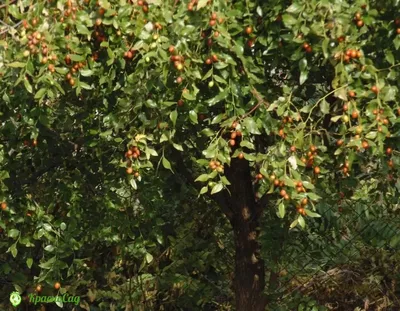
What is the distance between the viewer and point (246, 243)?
4.63m

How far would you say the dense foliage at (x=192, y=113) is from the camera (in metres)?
3.14

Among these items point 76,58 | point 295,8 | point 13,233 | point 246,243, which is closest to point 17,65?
point 76,58

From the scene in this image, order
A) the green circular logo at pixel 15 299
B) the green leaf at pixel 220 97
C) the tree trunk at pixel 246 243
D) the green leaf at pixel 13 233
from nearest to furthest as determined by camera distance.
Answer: the green leaf at pixel 220 97 < the green leaf at pixel 13 233 < the tree trunk at pixel 246 243 < the green circular logo at pixel 15 299

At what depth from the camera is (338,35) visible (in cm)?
303

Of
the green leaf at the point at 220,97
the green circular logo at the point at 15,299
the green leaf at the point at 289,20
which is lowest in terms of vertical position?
the green circular logo at the point at 15,299

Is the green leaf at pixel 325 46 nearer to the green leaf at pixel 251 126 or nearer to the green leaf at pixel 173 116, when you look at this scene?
the green leaf at pixel 251 126

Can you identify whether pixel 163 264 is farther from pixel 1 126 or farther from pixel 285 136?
pixel 285 136

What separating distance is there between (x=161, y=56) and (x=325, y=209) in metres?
1.88

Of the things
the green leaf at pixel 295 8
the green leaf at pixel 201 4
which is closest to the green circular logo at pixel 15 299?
the green leaf at pixel 201 4

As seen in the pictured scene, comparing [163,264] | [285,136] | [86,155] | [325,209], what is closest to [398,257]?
Answer: [325,209]

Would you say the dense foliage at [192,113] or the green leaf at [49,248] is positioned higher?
the dense foliage at [192,113]

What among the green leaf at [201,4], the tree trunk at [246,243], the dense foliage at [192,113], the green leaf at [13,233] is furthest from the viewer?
the tree trunk at [246,243]

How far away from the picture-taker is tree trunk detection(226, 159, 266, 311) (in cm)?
453

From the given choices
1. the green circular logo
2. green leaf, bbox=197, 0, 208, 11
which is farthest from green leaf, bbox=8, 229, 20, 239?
green leaf, bbox=197, 0, 208, 11
